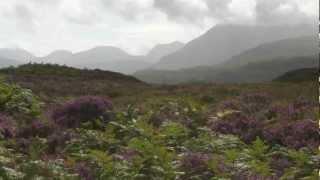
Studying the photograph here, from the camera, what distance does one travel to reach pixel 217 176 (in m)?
10.4

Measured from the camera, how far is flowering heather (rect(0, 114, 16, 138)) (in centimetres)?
1528

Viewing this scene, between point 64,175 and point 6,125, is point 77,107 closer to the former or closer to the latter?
point 6,125

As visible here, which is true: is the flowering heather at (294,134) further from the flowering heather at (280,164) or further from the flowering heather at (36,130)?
the flowering heather at (36,130)

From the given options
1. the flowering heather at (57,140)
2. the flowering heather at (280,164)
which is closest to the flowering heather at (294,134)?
the flowering heather at (280,164)

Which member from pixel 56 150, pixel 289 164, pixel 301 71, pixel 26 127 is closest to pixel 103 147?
pixel 56 150

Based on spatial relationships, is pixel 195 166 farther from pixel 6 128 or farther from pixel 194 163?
pixel 6 128

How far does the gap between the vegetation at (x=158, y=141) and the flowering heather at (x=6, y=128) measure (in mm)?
30

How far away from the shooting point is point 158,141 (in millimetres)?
13406

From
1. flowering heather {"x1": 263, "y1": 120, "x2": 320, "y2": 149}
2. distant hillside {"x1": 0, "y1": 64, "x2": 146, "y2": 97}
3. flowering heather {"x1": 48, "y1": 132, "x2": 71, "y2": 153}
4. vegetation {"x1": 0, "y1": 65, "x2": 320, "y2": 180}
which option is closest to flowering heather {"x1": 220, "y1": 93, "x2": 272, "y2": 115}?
vegetation {"x1": 0, "y1": 65, "x2": 320, "y2": 180}

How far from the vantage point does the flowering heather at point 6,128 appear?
15277 millimetres

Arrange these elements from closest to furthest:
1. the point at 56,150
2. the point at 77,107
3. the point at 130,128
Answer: the point at 56,150
the point at 130,128
the point at 77,107

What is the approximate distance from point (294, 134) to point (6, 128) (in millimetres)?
7636

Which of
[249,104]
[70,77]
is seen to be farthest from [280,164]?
[70,77]

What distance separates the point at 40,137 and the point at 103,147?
2874mm
